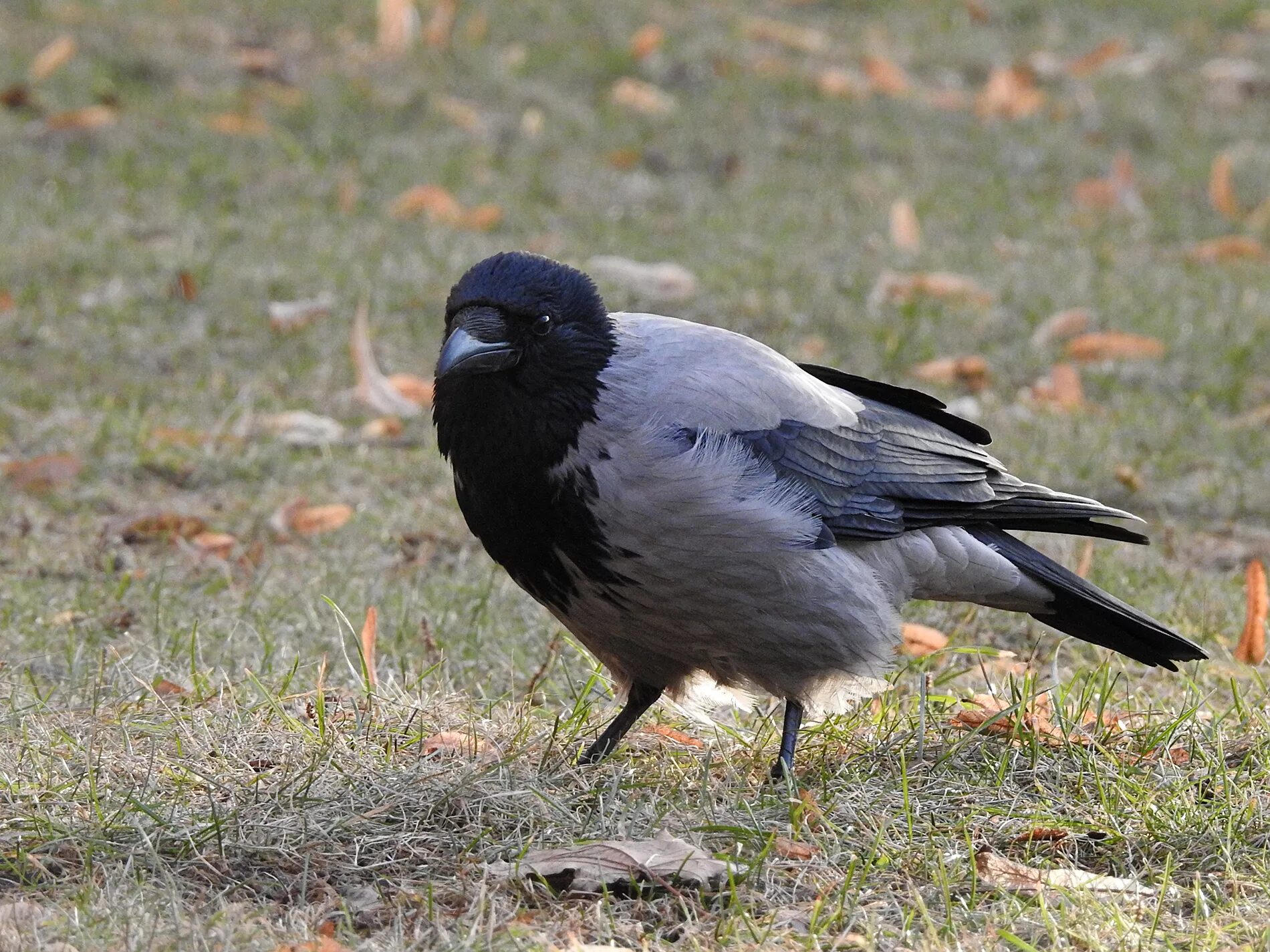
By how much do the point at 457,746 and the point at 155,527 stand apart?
1.95 metres

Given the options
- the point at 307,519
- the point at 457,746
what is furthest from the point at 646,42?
the point at 457,746

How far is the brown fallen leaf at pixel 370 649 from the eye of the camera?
3994 mm

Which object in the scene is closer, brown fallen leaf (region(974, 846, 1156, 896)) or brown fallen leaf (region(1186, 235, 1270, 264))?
brown fallen leaf (region(974, 846, 1156, 896))

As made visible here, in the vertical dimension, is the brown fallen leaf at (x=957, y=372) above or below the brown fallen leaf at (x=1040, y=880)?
below

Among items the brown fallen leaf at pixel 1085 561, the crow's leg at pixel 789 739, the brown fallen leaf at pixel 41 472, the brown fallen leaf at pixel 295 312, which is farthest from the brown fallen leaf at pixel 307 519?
the brown fallen leaf at pixel 1085 561

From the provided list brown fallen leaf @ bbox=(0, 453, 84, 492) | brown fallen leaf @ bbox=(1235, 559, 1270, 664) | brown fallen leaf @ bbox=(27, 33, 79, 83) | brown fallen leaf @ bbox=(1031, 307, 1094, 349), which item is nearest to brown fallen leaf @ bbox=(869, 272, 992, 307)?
brown fallen leaf @ bbox=(1031, 307, 1094, 349)

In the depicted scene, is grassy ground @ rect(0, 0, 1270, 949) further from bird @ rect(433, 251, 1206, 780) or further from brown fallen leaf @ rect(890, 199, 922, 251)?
bird @ rect(433, 251, 1206, 780)

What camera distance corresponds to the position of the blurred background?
5086 millimetres

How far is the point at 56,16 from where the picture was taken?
9180mm

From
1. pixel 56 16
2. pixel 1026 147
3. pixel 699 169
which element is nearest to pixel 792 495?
pixel 699 169

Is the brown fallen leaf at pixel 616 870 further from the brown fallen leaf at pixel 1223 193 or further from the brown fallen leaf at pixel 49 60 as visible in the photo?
the brown fallen leaf at pixel 49 60

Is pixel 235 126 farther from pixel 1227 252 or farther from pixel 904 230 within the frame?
pixel 1227 252

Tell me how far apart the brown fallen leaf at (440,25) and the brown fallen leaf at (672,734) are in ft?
21.0

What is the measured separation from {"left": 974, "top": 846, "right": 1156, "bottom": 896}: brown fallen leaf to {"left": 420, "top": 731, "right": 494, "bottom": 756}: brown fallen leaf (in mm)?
1109
